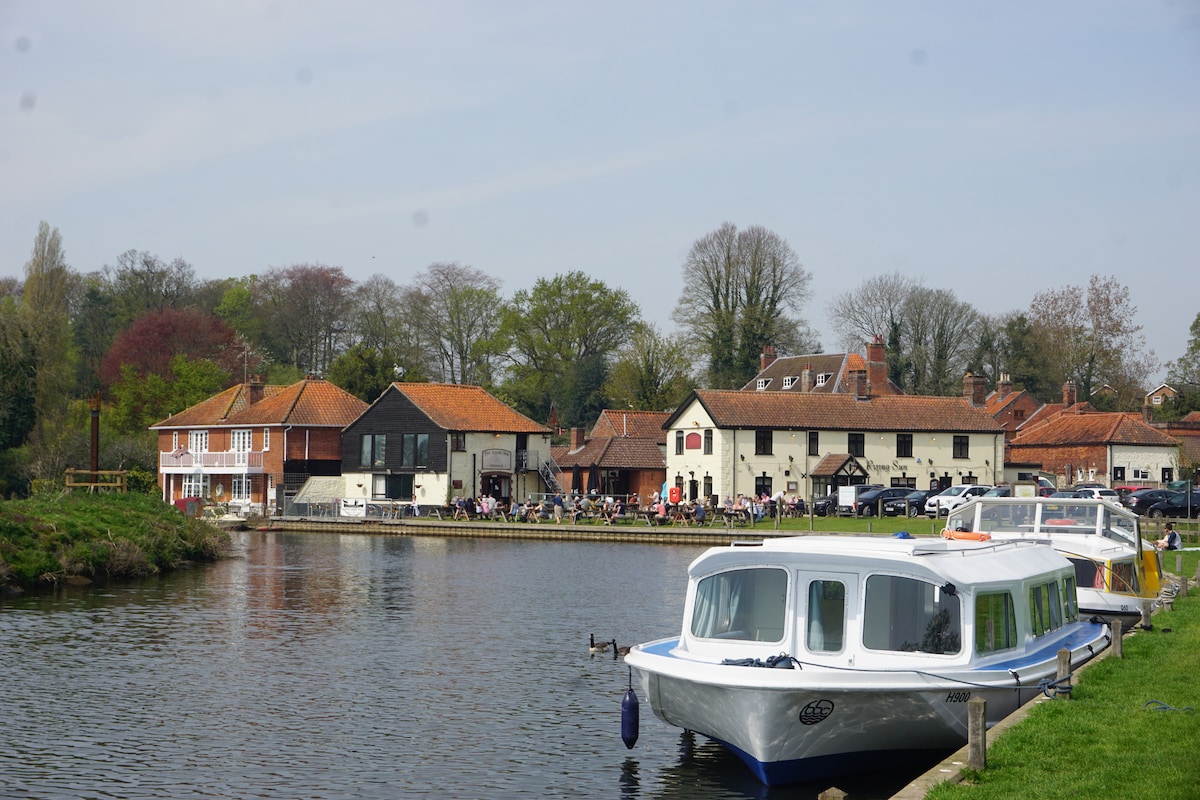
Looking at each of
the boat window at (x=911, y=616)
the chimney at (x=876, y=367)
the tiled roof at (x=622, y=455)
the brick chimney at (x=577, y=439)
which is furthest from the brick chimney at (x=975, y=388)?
the boat window at (x=911, y=616)

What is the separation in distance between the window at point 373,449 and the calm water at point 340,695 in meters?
34.6

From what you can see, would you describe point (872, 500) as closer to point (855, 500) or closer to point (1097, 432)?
point (855, 500)

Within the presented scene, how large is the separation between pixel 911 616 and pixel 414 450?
58.0 metres

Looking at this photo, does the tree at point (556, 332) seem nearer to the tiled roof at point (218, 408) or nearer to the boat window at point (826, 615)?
the tiled roof at point (218, 408)

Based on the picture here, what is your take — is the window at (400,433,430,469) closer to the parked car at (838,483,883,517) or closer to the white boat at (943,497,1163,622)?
the parked car at (838,483,883,517)

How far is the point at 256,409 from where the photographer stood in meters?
77.1

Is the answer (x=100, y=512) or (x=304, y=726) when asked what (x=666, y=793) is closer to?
(x=304, y=726)

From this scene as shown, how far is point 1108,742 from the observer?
13.1 m

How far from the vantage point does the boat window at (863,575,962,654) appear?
609 inches

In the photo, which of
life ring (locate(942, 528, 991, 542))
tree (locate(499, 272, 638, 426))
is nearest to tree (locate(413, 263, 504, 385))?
tree (locate(499, 272, 638, 426))

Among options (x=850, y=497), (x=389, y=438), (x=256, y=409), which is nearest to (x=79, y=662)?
Answer: (x=850, y=497)

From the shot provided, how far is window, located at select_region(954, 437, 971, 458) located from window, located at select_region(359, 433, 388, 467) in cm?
3126

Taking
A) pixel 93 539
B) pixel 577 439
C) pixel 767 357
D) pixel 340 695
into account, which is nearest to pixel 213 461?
pixel 577 439

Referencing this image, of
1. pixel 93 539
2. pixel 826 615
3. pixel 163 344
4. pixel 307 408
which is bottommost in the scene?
pixel 93 539
